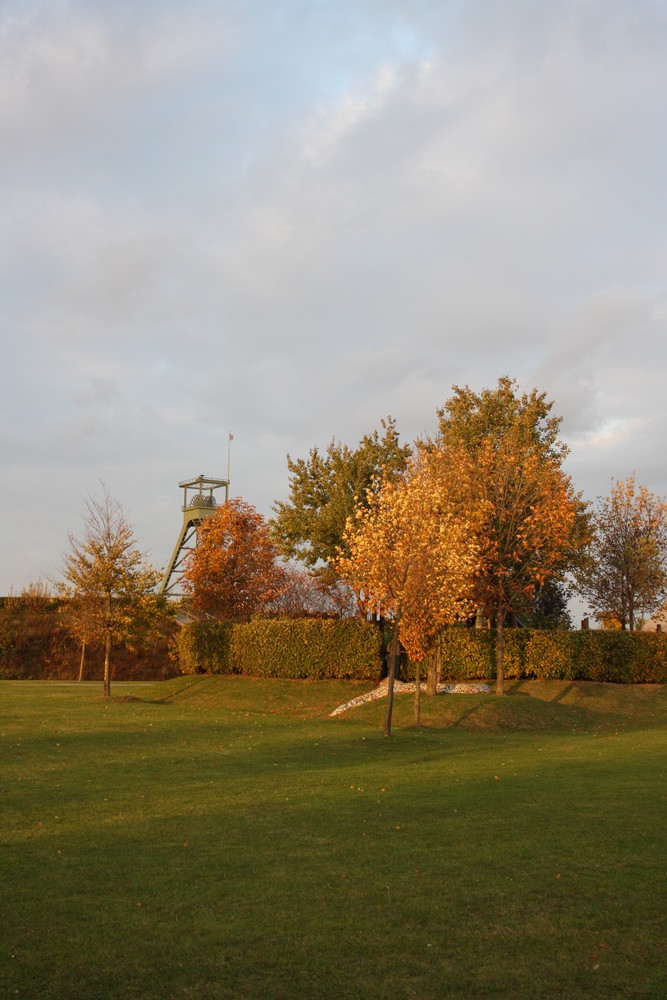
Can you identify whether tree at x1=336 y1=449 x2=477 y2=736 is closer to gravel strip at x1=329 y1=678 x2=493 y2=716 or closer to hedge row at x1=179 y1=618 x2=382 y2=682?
gravel strip at x1=329 y1=678 x2=493 y2=716

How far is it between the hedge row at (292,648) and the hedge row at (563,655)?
3.47 metres

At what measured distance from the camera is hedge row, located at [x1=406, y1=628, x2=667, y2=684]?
1304 inches

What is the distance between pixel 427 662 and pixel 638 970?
2750cm

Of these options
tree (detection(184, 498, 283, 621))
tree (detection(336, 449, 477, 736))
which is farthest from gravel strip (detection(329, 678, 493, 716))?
tree (detection(184, 498, 283, 621))

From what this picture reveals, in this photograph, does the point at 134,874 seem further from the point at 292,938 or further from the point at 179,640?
the point at 179,640

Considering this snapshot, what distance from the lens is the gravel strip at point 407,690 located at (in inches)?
1169

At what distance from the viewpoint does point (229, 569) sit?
147 feet

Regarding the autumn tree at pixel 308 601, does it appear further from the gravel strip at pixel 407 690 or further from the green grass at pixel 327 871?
the green grass at pixel 327 871

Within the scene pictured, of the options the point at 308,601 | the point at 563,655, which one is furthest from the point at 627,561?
the point at 308,601

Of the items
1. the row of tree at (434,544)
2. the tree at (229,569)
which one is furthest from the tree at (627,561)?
the tree at (229,569)

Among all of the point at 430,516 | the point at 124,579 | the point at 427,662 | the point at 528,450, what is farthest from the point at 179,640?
the point at 430,516

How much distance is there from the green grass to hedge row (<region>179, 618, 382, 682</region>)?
1484 cm

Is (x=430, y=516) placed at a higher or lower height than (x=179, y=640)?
higher

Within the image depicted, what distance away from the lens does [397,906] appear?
738 centimetres
